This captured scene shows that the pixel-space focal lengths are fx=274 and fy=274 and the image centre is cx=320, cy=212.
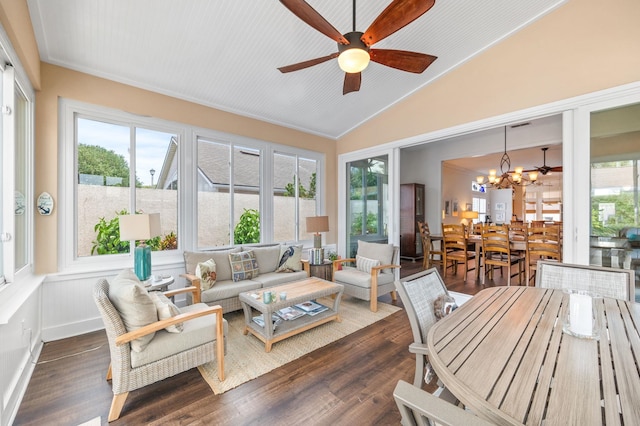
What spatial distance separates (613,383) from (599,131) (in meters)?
2.97

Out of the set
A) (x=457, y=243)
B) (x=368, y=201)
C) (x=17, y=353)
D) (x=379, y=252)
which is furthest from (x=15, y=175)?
(x=457, y=243)

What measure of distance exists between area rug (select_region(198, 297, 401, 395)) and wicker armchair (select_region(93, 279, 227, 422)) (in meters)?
0.16

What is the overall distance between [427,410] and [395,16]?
7.33ft

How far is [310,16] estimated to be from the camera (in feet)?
6.23

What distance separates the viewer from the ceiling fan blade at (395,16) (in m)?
1.78

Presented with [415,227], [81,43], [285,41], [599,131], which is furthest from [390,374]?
[415,227]

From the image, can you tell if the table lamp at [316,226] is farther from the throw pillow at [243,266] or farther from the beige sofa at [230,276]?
the throw pillow at [243,266]

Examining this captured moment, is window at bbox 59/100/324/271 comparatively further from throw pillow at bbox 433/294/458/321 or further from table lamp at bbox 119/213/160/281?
throw pillow at bbox 433/294/458/321

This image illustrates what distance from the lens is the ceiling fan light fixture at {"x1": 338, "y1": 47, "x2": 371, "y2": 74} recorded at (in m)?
2.07

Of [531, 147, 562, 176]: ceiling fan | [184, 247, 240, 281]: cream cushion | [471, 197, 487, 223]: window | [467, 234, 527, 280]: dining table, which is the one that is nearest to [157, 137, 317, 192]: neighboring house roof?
[184, 247, 240, 281]: cream cushion

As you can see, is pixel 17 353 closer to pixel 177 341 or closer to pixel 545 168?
pixel 177 341

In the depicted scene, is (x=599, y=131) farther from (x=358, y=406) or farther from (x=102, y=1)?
(x=102, y=1)

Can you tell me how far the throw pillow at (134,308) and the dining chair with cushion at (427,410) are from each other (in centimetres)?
178

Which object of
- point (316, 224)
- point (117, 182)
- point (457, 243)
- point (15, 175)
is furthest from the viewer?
point (457, 243)
